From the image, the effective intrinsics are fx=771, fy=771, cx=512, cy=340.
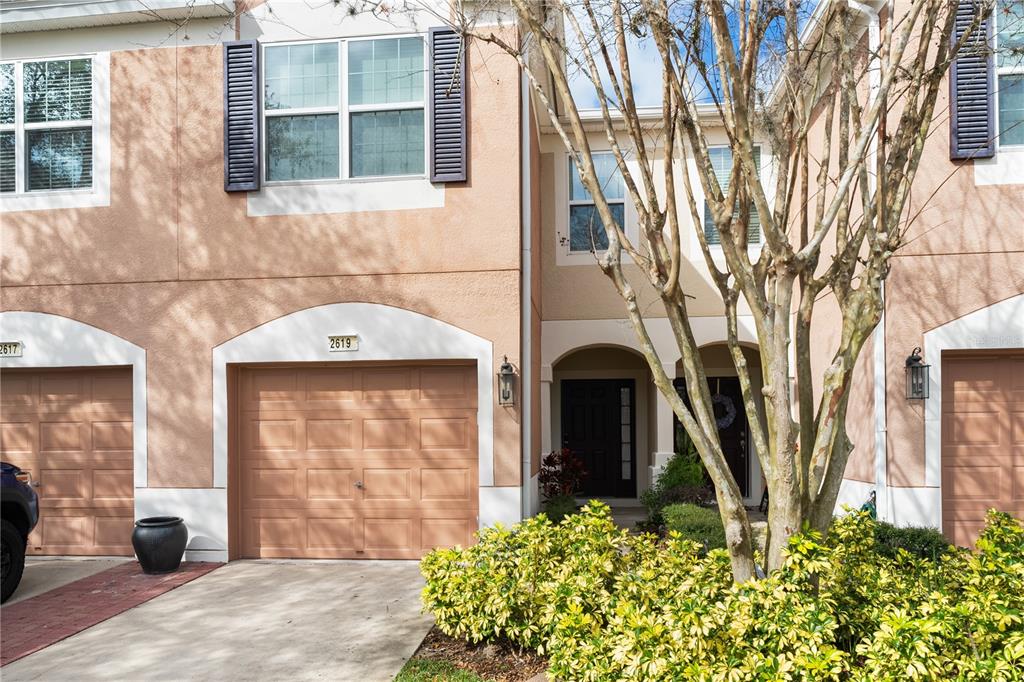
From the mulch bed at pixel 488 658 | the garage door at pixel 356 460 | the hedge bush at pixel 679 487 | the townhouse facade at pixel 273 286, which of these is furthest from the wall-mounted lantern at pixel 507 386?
the hedge bush at pixel 679 487

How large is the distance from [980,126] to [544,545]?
6157 mm

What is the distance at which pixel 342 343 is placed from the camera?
8641 mm

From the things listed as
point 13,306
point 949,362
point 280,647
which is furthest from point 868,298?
point 13,306

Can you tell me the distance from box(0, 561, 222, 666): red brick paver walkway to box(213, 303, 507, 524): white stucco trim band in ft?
3.86

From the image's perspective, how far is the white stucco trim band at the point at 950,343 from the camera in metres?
7.71

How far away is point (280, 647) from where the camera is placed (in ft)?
19.4

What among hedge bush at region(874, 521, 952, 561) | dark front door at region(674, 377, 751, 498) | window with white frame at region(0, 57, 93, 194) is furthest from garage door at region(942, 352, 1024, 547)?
window with white frame at region(0, 57, 93, 194)

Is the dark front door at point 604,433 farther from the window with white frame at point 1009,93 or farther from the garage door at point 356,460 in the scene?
the window with white frame at point 1009,93

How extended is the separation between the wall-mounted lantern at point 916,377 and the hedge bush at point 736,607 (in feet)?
8.51

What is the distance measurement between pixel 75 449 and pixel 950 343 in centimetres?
986

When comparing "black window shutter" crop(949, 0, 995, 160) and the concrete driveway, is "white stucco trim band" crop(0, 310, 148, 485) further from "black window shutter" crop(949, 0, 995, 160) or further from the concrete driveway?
"black window shutter" crop(949, 0, 995, 160)

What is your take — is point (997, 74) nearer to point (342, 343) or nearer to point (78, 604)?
point (342, 343)

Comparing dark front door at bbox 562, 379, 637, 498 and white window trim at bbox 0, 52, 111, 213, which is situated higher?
white window trim at bbox 0, 52, 111, 213

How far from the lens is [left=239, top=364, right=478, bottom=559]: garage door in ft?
28.5
